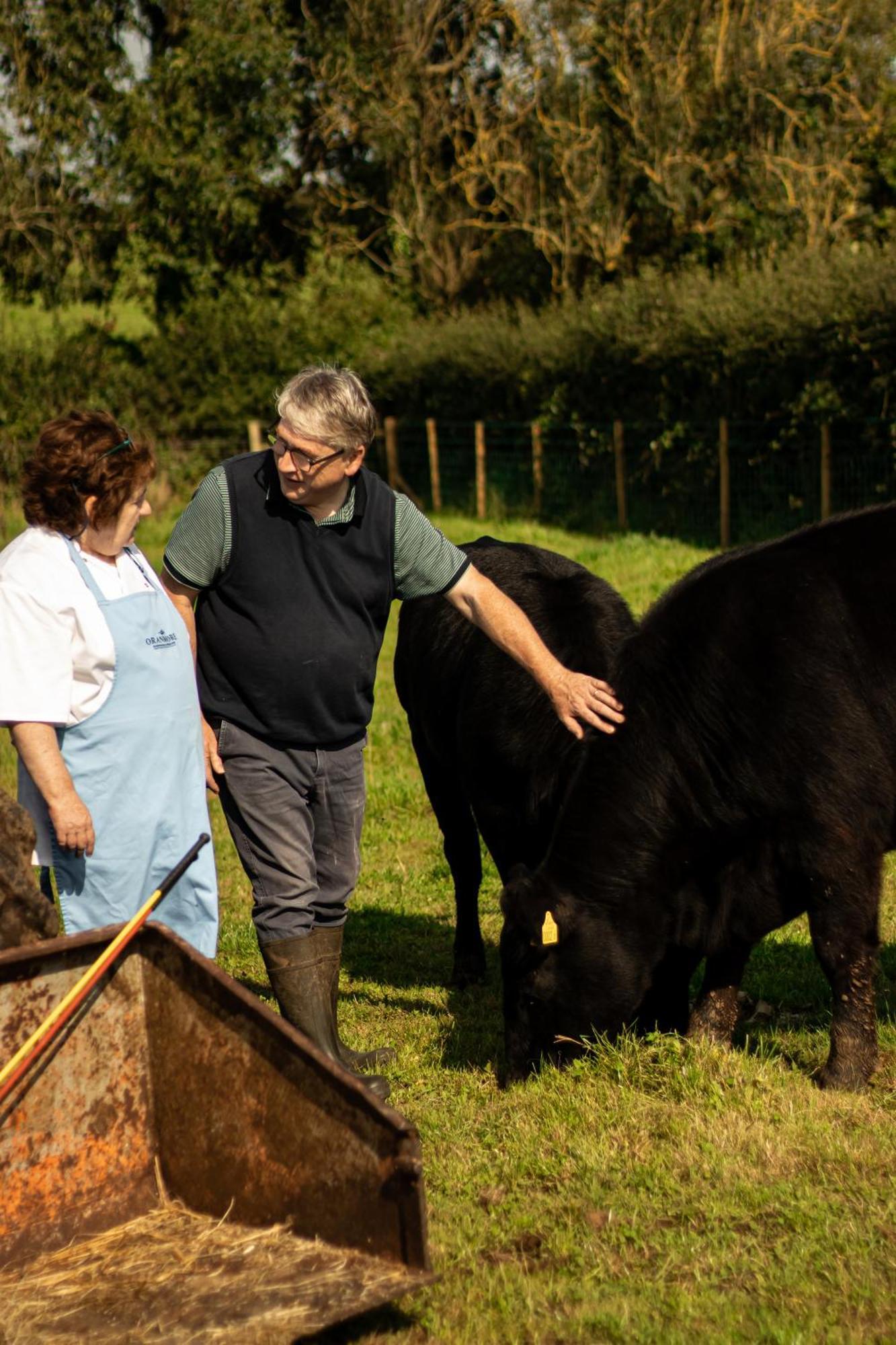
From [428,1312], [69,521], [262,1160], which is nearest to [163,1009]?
[262,1160]

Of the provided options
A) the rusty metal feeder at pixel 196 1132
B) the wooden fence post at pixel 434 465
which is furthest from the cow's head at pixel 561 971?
the wooden fence post at pixel 434 465

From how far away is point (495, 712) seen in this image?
19.5 ft

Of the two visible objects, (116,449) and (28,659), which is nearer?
(28,659)

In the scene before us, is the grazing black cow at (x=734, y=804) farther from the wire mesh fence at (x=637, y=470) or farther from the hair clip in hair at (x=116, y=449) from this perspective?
the wire mesh fence at (x=637, y=470)

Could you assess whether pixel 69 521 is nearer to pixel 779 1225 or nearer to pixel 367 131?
pixel 779 1225

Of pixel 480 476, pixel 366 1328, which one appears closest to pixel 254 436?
pixel 480 476

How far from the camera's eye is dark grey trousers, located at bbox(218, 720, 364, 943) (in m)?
4.79

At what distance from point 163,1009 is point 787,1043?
239 centimetres

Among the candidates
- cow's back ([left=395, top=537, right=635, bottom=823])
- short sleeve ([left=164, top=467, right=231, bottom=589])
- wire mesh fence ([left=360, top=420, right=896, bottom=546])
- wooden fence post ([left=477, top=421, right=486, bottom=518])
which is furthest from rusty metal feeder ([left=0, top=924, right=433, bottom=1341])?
wooden fence post ([left=477, top=421, right=486, bottom=518])

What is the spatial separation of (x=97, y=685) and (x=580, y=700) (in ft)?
5.00

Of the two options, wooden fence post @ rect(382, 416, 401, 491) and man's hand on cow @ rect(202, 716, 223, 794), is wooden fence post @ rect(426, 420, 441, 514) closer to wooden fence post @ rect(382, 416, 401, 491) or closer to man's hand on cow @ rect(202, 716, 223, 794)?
wooden fence post @ rect(382, 416, 401, 491)

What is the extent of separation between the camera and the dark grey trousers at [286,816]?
189 inches

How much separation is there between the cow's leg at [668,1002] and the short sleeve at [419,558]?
1.54 meters

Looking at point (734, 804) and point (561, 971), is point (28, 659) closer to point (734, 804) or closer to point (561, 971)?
point (561, 971)
